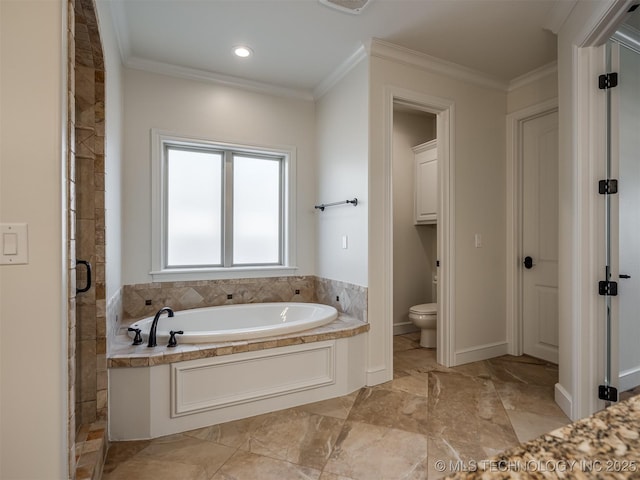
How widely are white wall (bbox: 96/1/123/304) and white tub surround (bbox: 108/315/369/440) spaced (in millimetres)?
500

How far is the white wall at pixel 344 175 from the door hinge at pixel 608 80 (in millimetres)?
1418

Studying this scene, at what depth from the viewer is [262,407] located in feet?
7.36

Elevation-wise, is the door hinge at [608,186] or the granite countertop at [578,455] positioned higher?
the door hinge at [608,186]

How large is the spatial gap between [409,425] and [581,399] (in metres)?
1.01

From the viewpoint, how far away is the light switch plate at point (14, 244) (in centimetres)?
100

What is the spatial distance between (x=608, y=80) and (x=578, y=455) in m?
2.26

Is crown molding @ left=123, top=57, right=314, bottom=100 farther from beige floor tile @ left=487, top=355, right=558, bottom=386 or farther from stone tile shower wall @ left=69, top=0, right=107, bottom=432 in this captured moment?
beige floor tile @ left=487, top=355, right=558, bottom=386

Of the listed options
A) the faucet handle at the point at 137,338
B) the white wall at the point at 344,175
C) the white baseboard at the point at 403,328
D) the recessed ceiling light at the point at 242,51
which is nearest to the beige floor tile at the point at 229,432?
the faucet handle at the point at 137,338

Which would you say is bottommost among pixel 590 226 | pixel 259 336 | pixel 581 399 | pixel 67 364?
pixel 581 399

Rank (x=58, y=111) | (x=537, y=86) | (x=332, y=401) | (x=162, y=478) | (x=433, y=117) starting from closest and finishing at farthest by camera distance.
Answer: (x=58, y=111), (x=162, y=478), (x=332, y=401), (x=537, y=86), (x=433, y=117)

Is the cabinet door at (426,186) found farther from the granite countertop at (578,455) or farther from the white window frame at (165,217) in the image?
the granite countertop at (578,455)

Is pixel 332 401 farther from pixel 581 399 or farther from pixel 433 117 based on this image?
pixel 433 117

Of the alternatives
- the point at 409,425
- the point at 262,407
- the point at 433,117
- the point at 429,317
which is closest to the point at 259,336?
the point at 262,407

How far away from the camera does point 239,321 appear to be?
10.2 ft
